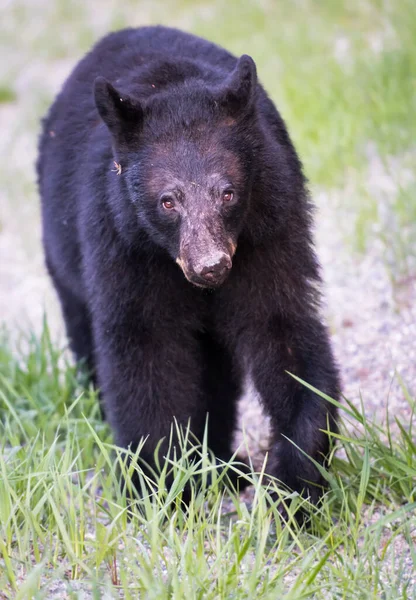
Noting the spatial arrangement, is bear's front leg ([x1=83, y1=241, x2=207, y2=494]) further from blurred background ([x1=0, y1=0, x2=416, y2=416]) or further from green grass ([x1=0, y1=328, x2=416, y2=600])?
blurred background ([x1=0, y1=0, x2=416, y2=416])

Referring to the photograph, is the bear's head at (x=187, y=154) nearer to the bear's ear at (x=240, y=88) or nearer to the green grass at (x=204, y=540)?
the bear's ear at (x=240, y=88)

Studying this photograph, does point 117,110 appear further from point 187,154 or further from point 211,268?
point 211,268

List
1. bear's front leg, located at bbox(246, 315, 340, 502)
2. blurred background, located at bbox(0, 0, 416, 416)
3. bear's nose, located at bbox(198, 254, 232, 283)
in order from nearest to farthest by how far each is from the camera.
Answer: bear's nose, located at bbox(198, 254, 232, 283) → bear's front leg, located at bbox(246, 315, 340, 502) → blurred background, located at bbox(0, 0, 416, 416)

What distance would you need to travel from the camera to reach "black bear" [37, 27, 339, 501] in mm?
3482

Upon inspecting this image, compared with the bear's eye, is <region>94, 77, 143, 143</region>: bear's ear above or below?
above

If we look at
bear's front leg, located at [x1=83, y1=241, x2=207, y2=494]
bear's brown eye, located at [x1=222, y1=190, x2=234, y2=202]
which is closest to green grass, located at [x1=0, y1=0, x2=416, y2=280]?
bear's front leg, located at [x1=83, y1=241, x2=207, y2=494]

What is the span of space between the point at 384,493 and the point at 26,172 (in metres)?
6.38

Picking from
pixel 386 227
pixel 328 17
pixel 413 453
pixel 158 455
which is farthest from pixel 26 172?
pixel 413 453

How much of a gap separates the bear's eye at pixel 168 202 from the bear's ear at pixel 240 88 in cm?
41

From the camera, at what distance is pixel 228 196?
3424mm

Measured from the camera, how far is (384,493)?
365 cm

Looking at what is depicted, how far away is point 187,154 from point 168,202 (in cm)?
19

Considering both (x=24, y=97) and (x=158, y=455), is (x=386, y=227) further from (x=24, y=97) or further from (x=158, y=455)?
(x=24, y=97)

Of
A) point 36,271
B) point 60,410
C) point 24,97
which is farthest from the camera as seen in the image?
point 24,97
